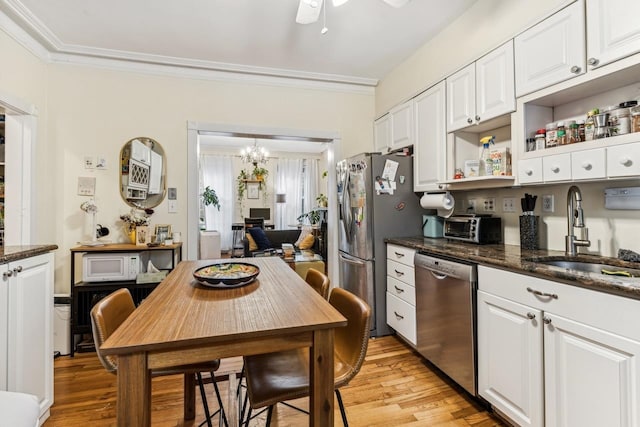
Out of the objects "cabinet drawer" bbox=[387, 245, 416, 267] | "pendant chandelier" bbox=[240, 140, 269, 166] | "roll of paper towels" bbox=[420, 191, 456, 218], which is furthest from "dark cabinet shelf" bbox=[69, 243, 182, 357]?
"pendant chandelier" bbox=[240, 140, 269, 166]

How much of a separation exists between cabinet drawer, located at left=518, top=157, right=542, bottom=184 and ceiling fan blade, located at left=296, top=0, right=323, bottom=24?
1541 mm

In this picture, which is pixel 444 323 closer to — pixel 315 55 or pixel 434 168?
pixel 434 168

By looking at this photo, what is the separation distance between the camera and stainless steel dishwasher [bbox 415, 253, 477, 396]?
187 centimetres

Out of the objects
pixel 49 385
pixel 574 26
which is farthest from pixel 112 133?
pixel 574 26

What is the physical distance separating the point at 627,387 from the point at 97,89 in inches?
162

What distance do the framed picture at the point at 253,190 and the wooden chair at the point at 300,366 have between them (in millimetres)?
6872

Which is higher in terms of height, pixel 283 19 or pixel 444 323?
pixel 283 19

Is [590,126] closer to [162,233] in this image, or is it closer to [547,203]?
[547,203]

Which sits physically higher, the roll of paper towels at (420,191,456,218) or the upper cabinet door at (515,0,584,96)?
the upper cabinet door at (515,0,584,96)

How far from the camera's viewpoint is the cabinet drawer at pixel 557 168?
162 cm

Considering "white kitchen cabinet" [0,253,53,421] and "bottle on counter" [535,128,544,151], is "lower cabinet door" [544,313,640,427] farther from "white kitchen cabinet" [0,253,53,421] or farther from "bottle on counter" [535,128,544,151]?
"white kitchen cabinet" [0,253,53,421]

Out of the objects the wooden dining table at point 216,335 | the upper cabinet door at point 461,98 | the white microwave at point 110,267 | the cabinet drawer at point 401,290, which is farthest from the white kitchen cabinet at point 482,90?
the white microwave at point 110,267

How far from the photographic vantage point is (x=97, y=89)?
292 cm

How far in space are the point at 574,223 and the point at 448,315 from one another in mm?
897
